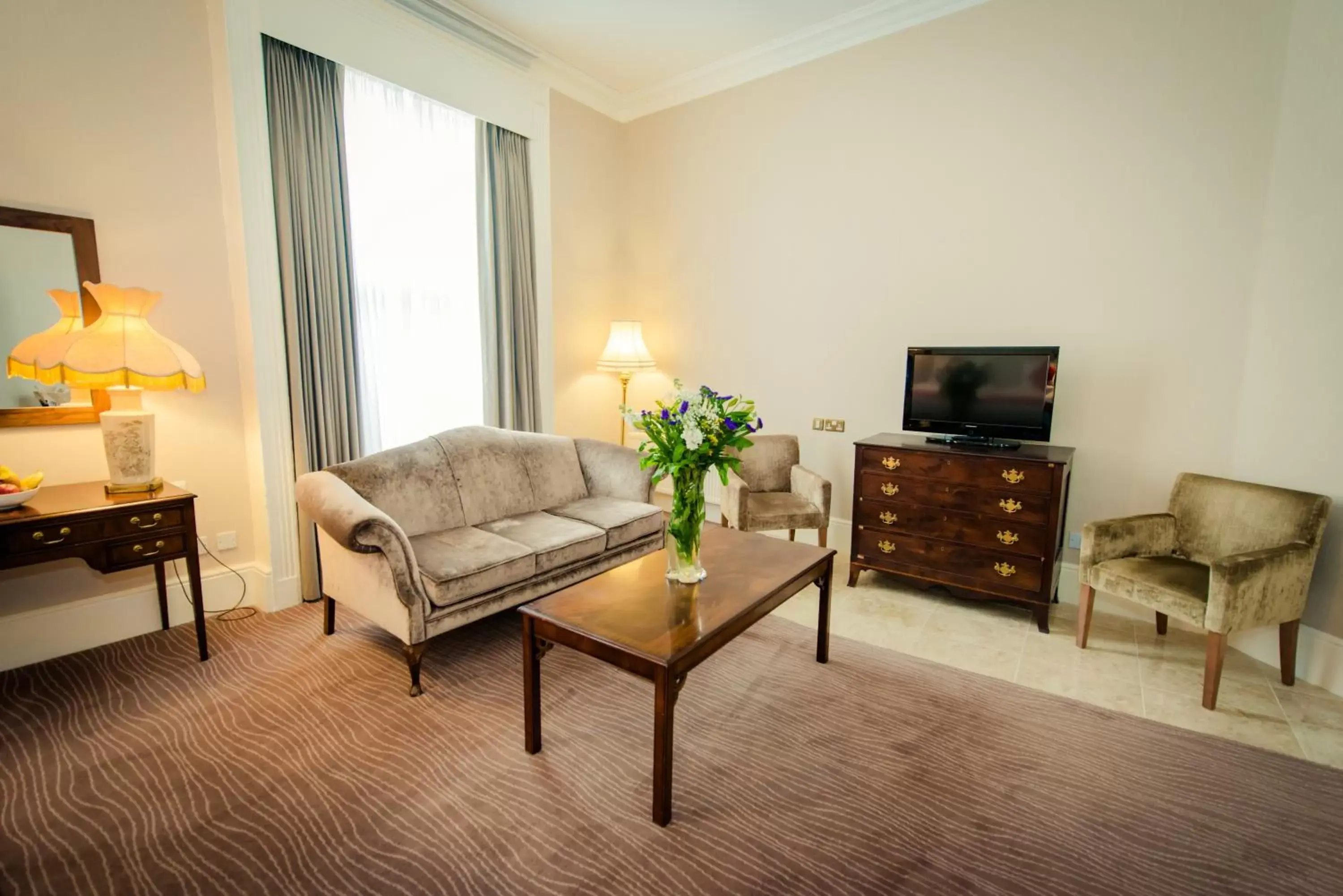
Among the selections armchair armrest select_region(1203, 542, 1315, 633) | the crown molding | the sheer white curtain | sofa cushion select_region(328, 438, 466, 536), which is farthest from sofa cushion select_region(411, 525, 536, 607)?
the crown molding

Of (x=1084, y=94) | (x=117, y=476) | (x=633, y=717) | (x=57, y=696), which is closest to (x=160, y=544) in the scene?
(x=117, y=476)

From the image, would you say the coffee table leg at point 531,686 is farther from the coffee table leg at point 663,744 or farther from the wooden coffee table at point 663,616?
the coffee table leg at point 663,744

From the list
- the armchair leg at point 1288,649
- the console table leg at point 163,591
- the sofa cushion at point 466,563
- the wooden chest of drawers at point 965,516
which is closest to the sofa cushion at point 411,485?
the sofa cushion at point 466,563

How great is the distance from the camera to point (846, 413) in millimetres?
4152

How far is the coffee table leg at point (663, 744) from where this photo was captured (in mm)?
1721

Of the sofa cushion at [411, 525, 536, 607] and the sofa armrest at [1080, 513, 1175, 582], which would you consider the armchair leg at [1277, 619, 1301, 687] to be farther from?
the sofa cushion at [411, 525, 536, 607]

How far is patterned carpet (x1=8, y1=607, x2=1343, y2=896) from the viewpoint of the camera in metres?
1.64

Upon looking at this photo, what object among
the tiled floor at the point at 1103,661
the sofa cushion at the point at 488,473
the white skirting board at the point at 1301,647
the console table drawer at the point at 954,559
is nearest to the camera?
the tiled floor at the point at 1103,661

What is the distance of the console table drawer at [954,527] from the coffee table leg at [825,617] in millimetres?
922

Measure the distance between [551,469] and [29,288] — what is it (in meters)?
2.43

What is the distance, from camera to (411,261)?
370 cm

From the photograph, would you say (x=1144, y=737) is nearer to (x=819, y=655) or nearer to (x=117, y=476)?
(x=819, y=655)

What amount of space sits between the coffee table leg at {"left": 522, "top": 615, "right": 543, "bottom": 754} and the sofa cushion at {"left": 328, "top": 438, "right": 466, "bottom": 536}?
121 centimetres

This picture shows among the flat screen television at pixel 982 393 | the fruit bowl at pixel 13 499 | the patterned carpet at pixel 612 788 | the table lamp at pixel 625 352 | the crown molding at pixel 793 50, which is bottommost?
the patterned carpet at pixel 612 788
